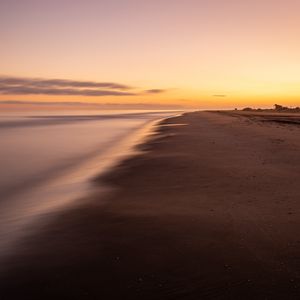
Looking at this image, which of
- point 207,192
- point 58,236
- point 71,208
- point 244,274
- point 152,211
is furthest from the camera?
point 207,192

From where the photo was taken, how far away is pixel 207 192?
24.3 ft

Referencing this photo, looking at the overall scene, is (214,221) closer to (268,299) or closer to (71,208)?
(268,299)

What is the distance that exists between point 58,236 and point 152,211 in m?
1.76

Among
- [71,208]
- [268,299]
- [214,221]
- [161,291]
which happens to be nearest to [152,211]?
[214,221]

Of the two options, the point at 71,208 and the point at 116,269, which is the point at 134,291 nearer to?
the point at 116,269

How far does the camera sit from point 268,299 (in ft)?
11.1

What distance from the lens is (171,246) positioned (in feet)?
15.2

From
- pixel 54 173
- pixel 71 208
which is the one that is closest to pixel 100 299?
pixel 71 208

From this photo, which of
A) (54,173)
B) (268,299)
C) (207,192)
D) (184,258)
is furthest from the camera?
(54,173)

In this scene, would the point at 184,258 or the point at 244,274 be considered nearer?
the point at 244,274

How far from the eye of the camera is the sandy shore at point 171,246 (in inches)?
A: 142

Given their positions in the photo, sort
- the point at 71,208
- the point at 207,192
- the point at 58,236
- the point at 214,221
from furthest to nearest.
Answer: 1. the point at 207,192
2. the point at 71,208
3. the point at 214,221
4. the point at 58,236

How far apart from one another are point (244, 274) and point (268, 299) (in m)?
0.49

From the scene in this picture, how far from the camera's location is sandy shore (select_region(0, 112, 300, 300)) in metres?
3.62
